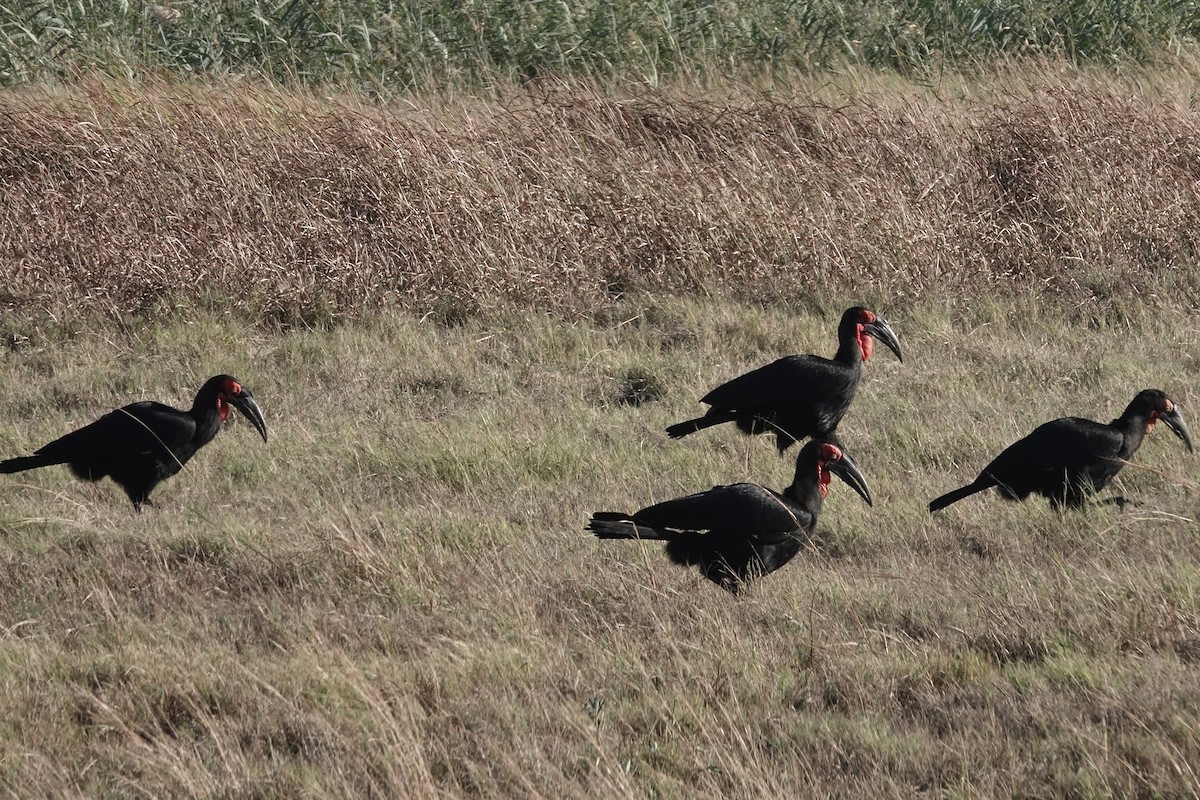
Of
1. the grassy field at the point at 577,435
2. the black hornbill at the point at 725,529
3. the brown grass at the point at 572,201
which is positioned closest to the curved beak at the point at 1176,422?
the grassy field at the point at 577,435

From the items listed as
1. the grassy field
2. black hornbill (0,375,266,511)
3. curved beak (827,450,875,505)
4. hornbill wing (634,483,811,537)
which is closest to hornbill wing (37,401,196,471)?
black hornbill (0,375,266,511)

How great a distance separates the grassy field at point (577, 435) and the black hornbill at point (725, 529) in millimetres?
118

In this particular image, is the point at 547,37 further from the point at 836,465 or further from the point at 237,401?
the point at 836,465

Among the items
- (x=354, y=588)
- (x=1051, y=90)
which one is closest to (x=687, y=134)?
(x=1051, y=90)

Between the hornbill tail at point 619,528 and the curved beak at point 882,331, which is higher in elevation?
the hornbill tail at point 619,528

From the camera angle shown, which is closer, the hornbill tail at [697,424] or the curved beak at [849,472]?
the curved beak at [849,472]

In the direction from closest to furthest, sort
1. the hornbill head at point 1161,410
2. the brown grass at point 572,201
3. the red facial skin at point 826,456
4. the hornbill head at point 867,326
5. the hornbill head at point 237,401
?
the red facial skin at point 826,456
the hornbill head at point 1161,410
the hornbill head at point 237,401
the hornbill head at point 867,326
the brown grass at point 572,201

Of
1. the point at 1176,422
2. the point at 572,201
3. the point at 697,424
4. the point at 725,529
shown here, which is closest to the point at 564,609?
the point at 725,529

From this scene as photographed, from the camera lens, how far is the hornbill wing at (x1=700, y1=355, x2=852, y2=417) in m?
6.09

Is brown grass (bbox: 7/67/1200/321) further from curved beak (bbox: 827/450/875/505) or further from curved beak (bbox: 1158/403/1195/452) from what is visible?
curved beak (bbox: 827/450/875/505)

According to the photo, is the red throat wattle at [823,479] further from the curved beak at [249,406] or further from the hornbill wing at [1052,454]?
the curved beak at [249,406]

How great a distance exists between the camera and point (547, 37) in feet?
35.7

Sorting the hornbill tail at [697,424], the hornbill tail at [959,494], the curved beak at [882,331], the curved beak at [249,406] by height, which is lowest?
the hornbill tail at [697,424]

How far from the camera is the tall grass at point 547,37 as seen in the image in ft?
34.1
